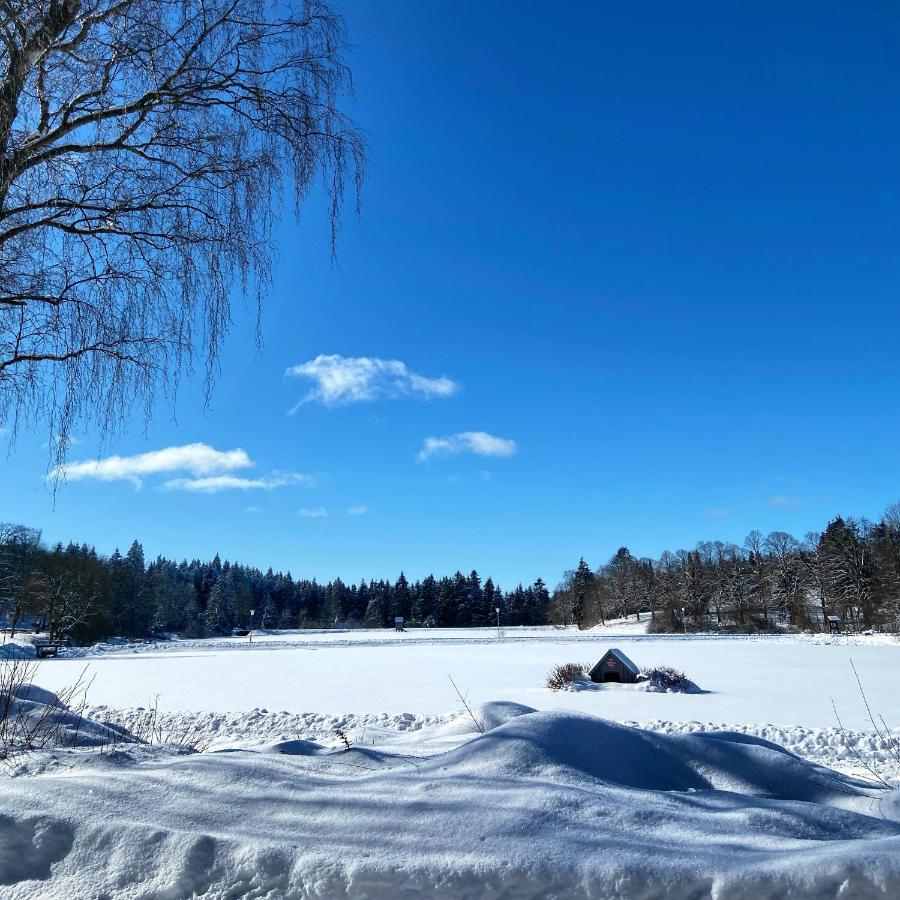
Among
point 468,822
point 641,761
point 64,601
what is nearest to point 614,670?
point 641,761

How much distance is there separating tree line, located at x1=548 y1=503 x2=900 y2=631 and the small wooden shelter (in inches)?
1319

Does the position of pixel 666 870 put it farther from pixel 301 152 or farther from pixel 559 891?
pixel 301 152

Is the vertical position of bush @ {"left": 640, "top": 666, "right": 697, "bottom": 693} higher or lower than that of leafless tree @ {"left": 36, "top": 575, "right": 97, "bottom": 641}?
lower

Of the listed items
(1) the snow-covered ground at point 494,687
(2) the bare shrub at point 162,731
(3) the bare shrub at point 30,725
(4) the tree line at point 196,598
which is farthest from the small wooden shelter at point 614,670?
(4) the tree line at point 196,598

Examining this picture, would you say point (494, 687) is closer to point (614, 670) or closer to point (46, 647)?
point (614, 670)

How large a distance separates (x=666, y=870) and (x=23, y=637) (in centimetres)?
4370

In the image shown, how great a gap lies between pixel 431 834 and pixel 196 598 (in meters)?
92.8

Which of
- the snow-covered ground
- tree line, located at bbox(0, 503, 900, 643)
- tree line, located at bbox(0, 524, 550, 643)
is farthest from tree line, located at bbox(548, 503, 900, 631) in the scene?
the snow-covered ground

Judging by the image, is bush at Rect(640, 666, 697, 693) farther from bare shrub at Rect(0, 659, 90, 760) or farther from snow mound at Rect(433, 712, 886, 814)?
bare shrub at Rect(0, 659, 90, 760)

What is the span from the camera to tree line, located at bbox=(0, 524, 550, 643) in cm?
4350

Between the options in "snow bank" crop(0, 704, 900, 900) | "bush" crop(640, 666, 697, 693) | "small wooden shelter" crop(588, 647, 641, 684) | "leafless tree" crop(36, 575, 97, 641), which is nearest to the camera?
"snow bank" crop(0, 704, 900, 900)

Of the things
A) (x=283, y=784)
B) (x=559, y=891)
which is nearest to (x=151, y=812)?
(x=283, y=784)

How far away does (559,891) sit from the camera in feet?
5.49

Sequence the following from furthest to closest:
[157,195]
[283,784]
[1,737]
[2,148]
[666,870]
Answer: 1. [157,195]
2. [2,148]
3. [1,737]
4. [283,784]
5. [666,870]
